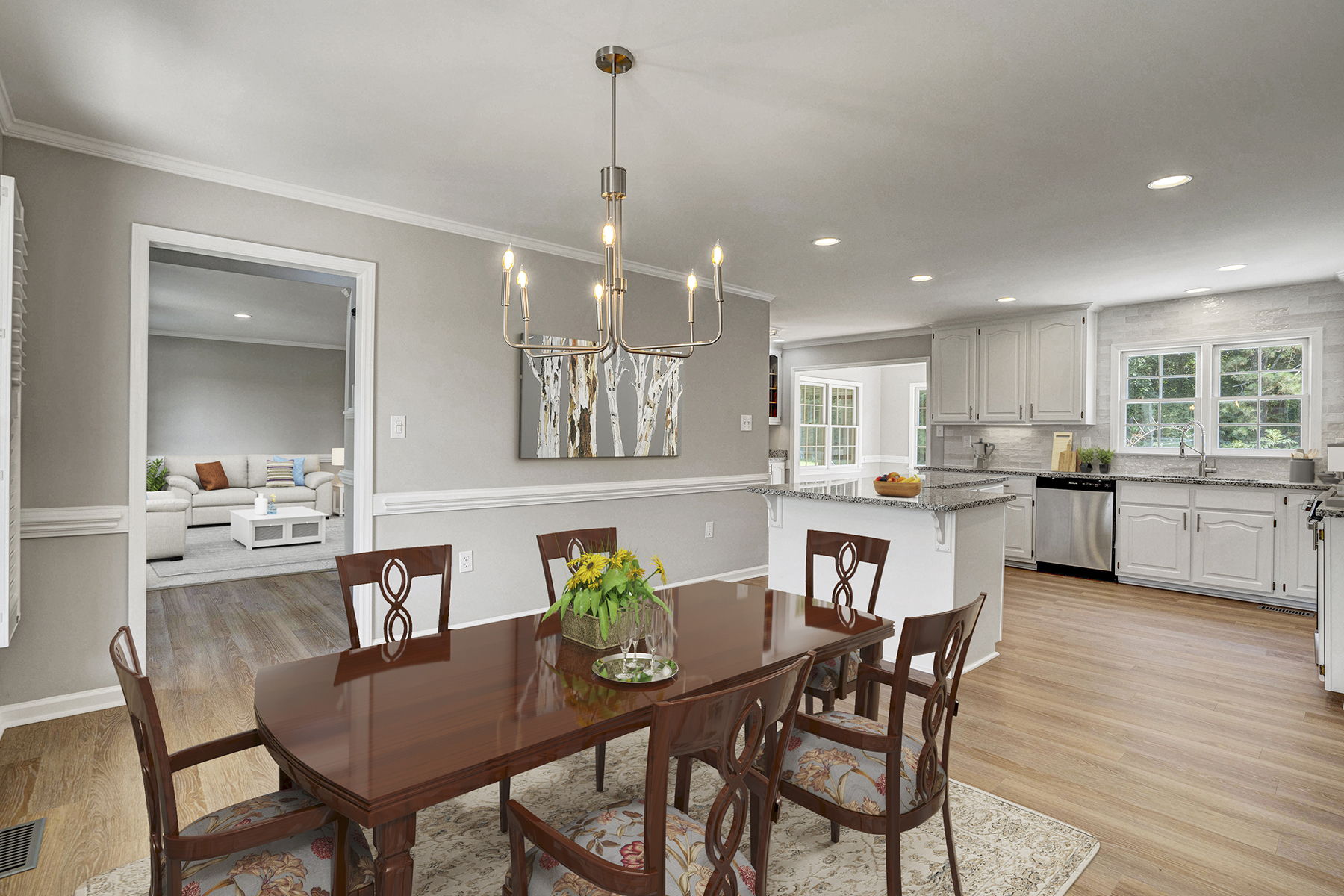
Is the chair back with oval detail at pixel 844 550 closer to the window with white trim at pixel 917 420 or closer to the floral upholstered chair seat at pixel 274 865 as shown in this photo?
the floral upholstered chair seat at pixel 274 865

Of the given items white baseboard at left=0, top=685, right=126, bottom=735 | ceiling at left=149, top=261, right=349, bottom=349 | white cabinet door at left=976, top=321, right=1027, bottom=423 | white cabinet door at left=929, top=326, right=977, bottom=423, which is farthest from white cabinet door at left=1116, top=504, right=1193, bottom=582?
ceiling at left=149, top=261, right=349, bottom=349

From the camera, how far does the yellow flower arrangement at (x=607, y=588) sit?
1688mm

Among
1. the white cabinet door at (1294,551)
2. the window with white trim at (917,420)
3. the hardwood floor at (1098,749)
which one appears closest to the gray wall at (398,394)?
the hardwood floor at (1098,749)

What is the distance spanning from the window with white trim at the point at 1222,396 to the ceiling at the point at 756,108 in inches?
63.0

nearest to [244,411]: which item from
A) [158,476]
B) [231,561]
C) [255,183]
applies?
[158,476]

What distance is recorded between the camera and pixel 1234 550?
5066mm

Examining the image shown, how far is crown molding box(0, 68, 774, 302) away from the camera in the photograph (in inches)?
106

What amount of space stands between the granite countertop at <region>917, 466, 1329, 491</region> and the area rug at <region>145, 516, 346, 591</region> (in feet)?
18.9

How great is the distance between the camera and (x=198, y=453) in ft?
28.9

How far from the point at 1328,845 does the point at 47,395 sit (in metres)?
4.76

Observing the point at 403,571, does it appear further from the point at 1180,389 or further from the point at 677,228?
the point at 1180,389

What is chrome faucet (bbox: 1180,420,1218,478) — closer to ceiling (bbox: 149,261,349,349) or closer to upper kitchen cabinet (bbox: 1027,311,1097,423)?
upper kitchen cabinet (bbox: 1027,311,1097,423)

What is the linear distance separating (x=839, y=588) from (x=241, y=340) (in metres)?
9.40

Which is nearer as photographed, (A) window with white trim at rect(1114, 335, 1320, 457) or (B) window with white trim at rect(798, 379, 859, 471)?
(A) window with white trim at rect(1114, 335, 1320, 457)
